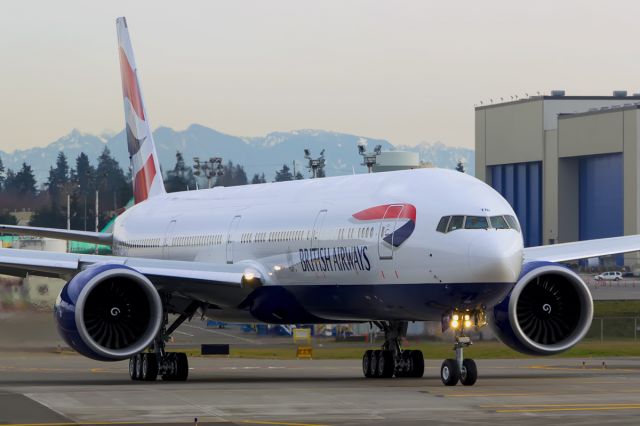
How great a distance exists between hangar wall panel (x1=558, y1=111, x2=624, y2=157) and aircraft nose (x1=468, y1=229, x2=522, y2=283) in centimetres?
9445

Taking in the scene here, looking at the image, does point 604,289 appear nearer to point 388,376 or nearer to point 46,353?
point 46,353

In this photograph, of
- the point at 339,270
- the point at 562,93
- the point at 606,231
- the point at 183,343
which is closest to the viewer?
the point at 339,270

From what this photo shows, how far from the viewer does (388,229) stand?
28.9 meters

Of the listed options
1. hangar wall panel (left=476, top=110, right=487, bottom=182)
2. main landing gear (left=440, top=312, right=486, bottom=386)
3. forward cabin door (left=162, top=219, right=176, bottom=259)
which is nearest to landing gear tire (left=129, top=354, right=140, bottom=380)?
forward cabin door (left=162, top=219, right=176, bottom=259)

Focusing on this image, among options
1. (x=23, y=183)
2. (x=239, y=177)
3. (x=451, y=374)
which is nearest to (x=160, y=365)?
(x=451, y=374)

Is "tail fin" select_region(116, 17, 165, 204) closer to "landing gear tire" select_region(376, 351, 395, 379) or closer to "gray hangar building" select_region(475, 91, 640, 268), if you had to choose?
"landing gear tire" select_region(376, 351, 395, 379)

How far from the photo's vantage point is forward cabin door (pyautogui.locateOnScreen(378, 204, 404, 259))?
94.3ft

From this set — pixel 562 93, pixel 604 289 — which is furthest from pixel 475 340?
pixel 562 93

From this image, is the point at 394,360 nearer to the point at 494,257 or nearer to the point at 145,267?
the point at 145,267

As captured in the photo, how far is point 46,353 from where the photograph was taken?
50344 millimetres

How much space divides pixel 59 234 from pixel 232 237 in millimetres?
6323

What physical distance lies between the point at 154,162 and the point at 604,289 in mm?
59190

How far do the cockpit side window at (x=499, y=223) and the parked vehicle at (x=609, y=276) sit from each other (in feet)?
275

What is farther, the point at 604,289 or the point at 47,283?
the point at 604,289
